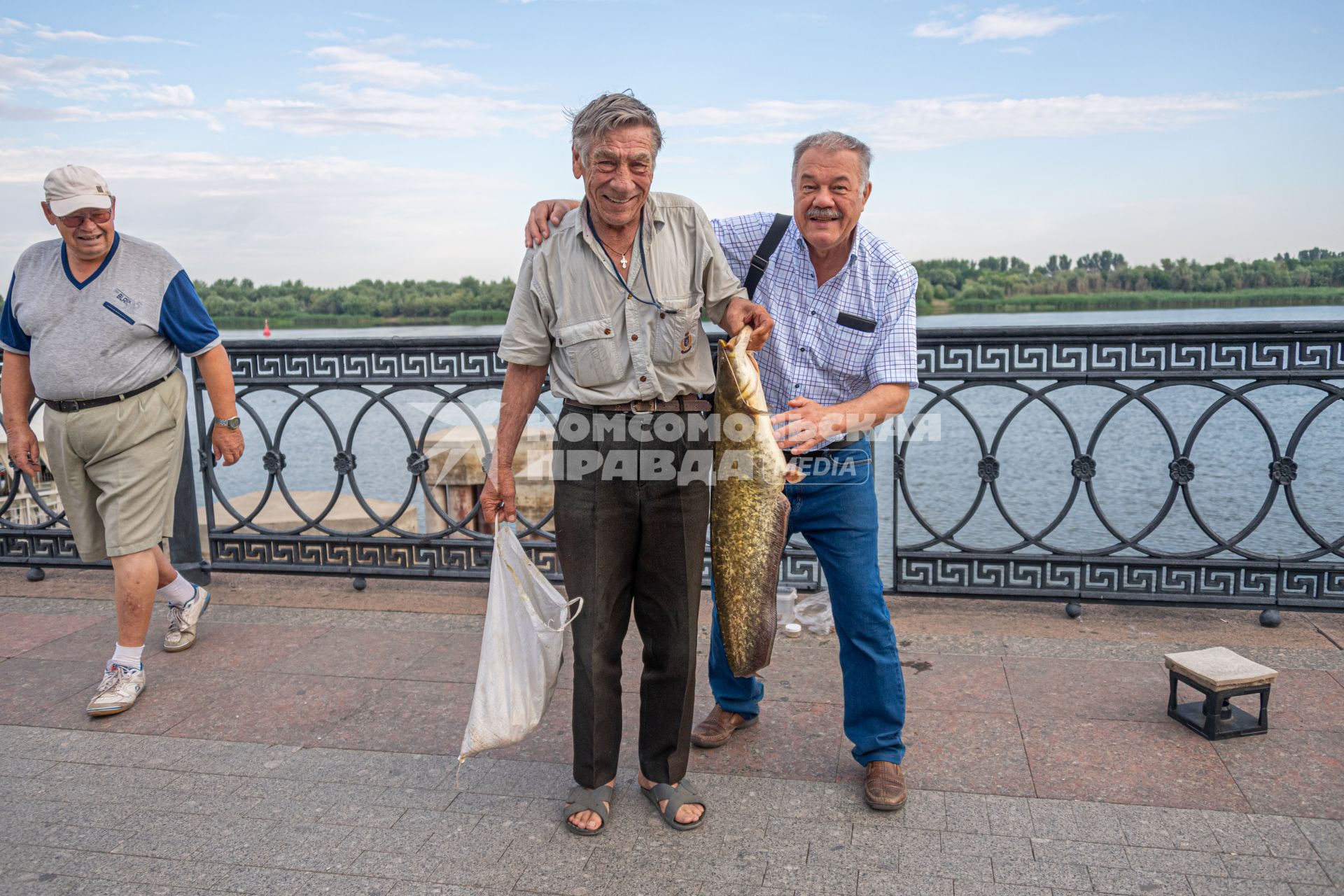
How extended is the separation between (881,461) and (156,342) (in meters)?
9.99

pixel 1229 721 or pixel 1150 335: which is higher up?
pixel 1150 335

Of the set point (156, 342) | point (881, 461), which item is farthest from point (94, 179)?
point (881, 461)

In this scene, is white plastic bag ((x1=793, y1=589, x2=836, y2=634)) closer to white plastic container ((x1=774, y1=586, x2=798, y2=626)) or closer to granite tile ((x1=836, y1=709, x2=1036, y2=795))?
white plastic container ((x1=774, y1=586, x2=798, y2=626))

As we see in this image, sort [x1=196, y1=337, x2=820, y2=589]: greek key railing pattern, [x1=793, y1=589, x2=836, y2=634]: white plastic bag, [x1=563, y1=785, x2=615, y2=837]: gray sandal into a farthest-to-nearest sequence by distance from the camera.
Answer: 1. [x1=196, y1=337, x2=820, y2=589]: greek key railing pattern
2. [x1=793, y1=589, x2=836, y2=634]: white plastic bag
3. [x1=563, y1=785, x2=615, y2=837]: gray sandal

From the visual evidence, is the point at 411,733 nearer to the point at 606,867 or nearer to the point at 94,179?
the point at 606,867

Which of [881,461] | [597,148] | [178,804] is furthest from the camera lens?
[881,461]

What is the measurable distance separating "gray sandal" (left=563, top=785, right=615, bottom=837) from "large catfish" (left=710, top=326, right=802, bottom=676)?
629 millimetres

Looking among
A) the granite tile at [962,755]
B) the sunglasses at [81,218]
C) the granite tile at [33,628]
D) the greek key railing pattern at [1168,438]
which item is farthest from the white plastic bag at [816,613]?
the granite tile at [33,628]

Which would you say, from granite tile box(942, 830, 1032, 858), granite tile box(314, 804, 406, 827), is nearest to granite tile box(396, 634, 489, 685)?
granite tile box(314, 804, 406, 827)

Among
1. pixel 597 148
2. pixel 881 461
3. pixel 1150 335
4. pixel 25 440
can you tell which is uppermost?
pixel 597 148

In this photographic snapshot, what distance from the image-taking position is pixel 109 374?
4.00 meters

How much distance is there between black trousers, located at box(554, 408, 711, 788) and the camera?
2.86m

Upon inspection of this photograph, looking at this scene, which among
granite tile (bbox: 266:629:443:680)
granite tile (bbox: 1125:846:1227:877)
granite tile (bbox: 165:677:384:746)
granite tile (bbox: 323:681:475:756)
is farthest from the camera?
granite tile (bbox: 266:629:443:680)

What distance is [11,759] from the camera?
3518 millimetres
